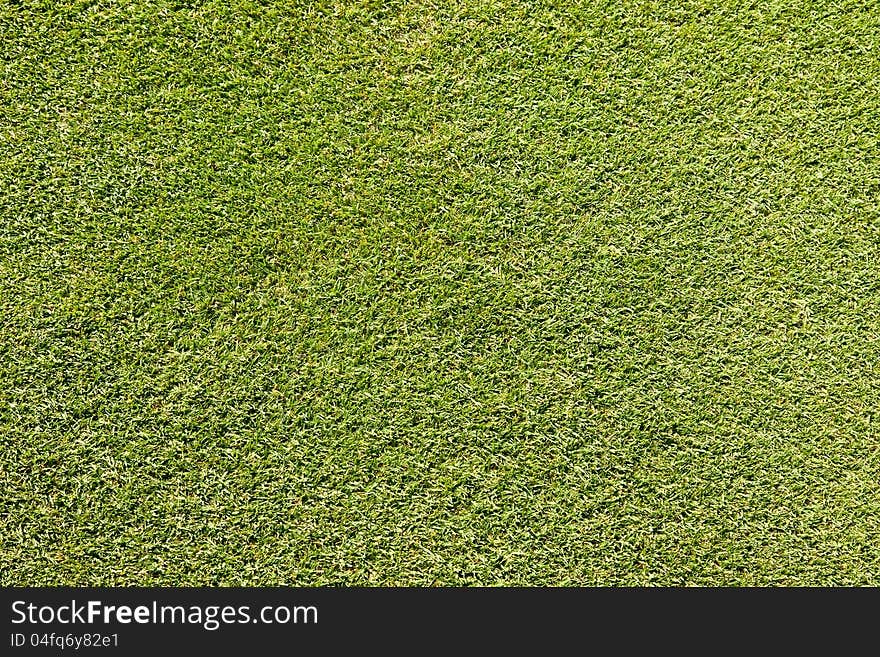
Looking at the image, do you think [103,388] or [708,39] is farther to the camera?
[708,39]

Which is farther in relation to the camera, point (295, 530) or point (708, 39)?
point (708, 39)

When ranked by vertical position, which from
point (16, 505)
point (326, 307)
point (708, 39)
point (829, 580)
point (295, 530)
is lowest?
point (829, 580)

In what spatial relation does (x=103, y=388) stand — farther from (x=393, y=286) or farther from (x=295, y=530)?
(x=393, y=286)

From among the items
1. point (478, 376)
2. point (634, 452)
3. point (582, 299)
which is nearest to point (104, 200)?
point (478, 376)

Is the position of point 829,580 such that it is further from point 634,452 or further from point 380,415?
point 380,415

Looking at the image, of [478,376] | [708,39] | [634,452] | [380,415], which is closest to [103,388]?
[380,415]

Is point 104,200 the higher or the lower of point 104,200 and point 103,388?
the higher
